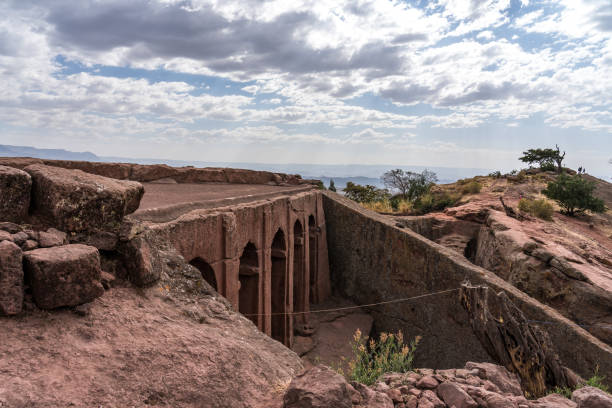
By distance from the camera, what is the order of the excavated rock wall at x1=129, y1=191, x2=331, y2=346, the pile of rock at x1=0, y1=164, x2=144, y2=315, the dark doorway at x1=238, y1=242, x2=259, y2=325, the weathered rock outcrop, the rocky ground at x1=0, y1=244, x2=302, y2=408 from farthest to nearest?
the weathered rock outcrop, the dark doorway at x1=238, y1=242, x2=259, y2=325, the excavated rock wall at x1=129, y1=191, x2=331, y2=346, the pile of rock at x1=0, y1=164, x2=144, y2=315, the rocky ground at x1=0, y1=244, x2=302, y2=408

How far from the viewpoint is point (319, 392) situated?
236 centimetres

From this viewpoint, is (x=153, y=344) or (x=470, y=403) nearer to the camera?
(x=153, y=344)

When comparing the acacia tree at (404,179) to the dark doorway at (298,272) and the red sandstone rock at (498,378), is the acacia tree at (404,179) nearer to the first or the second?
the dark doorway at (298,272)

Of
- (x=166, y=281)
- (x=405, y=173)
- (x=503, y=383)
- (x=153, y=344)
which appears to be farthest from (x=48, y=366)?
(x=405, y=173)

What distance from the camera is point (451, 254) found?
9.89 meters

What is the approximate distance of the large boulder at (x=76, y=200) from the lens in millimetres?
2717

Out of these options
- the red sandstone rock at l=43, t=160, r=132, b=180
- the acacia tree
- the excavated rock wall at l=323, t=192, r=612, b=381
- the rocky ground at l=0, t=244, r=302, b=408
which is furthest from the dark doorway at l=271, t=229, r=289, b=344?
the acacia tree

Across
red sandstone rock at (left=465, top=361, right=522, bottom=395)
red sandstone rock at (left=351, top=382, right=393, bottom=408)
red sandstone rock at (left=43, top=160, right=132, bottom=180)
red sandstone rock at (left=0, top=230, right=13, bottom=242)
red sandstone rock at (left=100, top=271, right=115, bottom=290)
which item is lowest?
red sandstone rock at (left=465, top=361, right=522, bottom=395)

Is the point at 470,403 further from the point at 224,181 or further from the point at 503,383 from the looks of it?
the point at 224,181

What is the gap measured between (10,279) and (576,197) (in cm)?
2274

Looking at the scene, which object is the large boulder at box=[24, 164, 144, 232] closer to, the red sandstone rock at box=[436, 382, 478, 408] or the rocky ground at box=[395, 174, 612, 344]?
the red sandstone rock at box=[436, 382, 478, 408]

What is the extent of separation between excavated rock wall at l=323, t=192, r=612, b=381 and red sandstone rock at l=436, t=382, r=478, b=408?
5919 millimetres

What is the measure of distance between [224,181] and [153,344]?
37.2ft

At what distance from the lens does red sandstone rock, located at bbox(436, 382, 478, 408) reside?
296 centimetres
